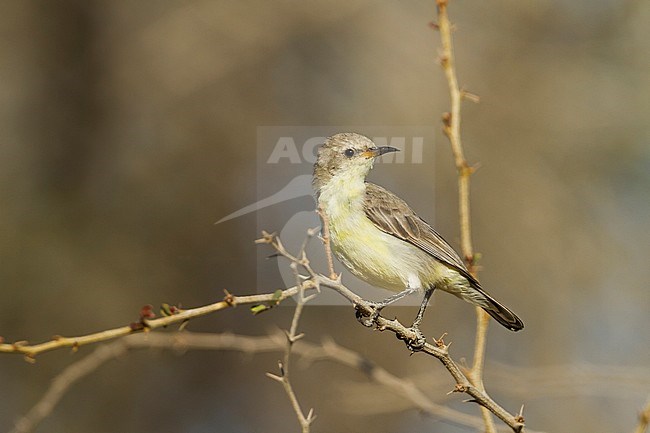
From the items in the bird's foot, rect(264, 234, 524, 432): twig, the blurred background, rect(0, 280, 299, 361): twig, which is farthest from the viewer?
the blurred background

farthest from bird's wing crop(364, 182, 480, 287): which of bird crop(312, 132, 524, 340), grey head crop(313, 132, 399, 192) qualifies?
grey head crop(313, 132, 399, 192)

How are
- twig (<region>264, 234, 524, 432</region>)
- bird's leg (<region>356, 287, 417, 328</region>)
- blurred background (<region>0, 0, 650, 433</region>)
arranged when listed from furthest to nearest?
blurred background (<region>0, 0, 650, 433</region>) < bird's leg (<region>356, 287, 417, 328</region>) < twig (<region>264, 234, 524, 432</region>)

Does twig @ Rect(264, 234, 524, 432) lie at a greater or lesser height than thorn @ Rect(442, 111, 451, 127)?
lesser

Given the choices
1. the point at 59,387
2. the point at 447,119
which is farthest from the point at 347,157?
the point at 59,387

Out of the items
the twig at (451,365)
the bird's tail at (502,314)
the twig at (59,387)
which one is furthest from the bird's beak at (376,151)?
the twig at (59,387)

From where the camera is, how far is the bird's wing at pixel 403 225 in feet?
14.4

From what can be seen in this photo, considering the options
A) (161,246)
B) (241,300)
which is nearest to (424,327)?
(161,246)

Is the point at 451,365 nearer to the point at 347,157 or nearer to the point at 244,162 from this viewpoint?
the point at 347,157

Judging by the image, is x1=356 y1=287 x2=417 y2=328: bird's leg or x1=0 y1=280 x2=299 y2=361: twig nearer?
x1=0 y1=280 x2=299 y2=361: twig

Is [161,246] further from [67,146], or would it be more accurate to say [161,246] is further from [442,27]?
[442,27]

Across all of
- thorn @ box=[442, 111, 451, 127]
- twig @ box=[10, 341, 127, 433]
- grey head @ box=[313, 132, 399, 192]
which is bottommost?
twig @ box=[10, 341, 127, 433]

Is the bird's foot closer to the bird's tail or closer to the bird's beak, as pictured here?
the bird's tail

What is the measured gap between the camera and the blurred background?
27.5 ft

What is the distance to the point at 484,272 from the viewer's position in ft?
26.7
